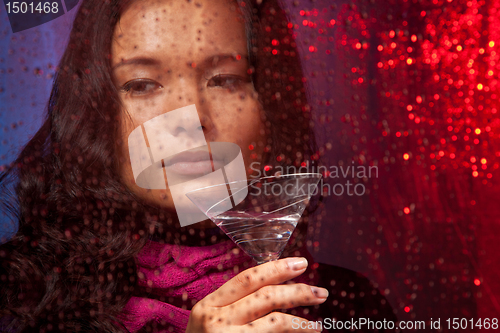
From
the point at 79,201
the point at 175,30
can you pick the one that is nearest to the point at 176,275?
the point at 79,201

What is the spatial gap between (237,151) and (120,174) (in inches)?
4.0

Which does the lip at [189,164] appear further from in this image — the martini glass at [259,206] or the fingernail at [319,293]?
the fingernail at [319,293]

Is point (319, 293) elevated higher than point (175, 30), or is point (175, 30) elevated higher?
point (175, 30)

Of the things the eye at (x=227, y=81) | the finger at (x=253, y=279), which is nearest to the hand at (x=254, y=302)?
the finger at (x=253, y=279)

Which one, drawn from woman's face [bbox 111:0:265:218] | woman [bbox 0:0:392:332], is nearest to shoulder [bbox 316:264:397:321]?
woman [bbox 0:0:392:332]

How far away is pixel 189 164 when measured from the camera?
29cm

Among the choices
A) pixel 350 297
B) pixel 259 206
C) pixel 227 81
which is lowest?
pixel 350 297

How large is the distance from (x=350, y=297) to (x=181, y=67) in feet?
0.86

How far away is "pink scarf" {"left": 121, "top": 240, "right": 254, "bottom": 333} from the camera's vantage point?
328mm

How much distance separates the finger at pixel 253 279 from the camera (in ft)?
0.81

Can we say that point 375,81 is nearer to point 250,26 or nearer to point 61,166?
point 250,26

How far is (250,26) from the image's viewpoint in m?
0.31

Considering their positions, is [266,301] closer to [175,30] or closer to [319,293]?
[319,293]

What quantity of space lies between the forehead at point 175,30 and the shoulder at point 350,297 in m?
0.22
